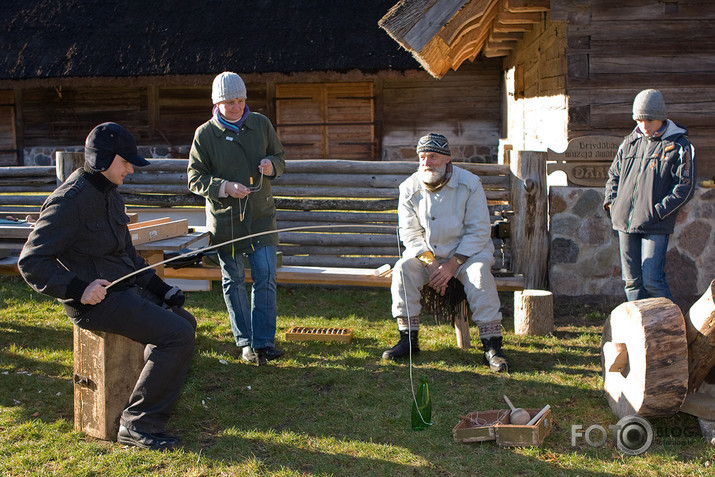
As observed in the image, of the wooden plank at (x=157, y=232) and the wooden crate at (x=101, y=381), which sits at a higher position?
the wooden plank at (x=157, y=232)

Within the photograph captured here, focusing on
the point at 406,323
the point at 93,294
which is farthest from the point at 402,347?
the point at 93,294

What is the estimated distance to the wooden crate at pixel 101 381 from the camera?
3.76m

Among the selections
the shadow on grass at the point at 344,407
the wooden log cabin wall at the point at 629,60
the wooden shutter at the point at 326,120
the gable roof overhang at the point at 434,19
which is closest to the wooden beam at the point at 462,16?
the gable roof overhang at the point at 434,19

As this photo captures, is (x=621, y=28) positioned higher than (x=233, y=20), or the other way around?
(x=233, y=20)

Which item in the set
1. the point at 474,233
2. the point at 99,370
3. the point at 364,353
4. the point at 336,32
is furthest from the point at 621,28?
the point at 336,32

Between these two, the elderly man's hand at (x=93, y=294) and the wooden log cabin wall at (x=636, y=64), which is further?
the wooden log cabin wall at (x=636, y=64)

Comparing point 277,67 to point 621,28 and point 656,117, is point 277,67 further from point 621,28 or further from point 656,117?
point 656,117

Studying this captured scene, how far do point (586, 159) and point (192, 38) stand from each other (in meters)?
9.83

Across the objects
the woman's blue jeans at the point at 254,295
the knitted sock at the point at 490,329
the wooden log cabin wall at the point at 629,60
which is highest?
the wooden log cabin wall at the point at 629,60

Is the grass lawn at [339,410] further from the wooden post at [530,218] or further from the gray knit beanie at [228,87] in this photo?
the gray knit beanie at [228,87]

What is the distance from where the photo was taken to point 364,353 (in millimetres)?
5230

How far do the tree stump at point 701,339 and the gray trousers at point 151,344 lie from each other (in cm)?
263

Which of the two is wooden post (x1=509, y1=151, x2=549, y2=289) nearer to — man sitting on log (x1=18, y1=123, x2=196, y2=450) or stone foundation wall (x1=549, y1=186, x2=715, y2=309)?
stone foundation wall (x1=549, y1=186, x2=715, y2=309)

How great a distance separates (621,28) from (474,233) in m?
2.90
